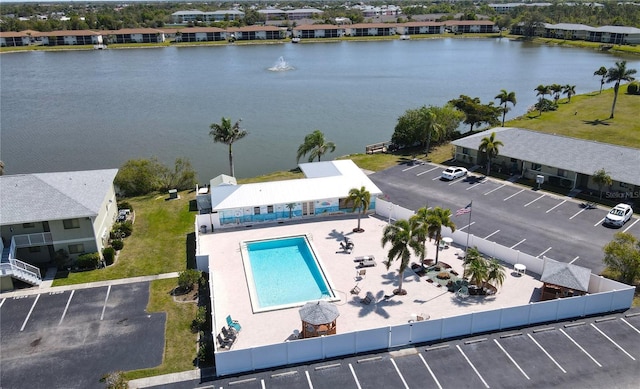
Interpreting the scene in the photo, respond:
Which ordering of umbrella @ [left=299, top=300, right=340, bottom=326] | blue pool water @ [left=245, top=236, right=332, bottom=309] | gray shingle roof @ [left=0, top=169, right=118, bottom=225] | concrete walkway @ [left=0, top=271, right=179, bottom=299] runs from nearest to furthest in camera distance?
umbrella @ [left=299, top=300, right=340, bottom=326]
blue pool water @ [left=245, top=236, right=332, bottom=309]
concrete walkway @ [left=0, top=271, right=179, bottom=299]
gray shingle roof @ [left=0, top=169, right=118, bottom=225]

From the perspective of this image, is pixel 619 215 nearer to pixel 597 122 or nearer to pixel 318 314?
A: pixel 318 314

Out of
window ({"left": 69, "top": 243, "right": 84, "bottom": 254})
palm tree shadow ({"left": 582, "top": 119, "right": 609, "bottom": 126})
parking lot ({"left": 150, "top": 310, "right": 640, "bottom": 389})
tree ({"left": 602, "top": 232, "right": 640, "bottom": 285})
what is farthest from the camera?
palm tree shadow ({"left": 582, "top": 119, "right": 609, "bottom": 126})

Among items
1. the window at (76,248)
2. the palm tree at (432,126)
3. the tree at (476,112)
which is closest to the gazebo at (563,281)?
the palm tree at (432,126)

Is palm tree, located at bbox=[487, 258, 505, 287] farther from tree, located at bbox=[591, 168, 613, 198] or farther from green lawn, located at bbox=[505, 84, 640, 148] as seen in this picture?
green lawn, located at bbox=[505, 84, 640, 148]

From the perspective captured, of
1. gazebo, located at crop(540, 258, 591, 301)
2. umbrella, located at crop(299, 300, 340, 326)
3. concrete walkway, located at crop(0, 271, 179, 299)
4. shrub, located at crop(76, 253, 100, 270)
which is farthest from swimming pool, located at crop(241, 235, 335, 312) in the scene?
gazebo, located at crop(540, 258, 591, 301)

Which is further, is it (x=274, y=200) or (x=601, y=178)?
(x=601, y=178)

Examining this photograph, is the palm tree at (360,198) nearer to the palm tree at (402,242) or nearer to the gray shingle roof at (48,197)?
the palm tree at (402,242)

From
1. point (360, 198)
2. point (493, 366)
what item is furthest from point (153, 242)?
point (493, 366)
